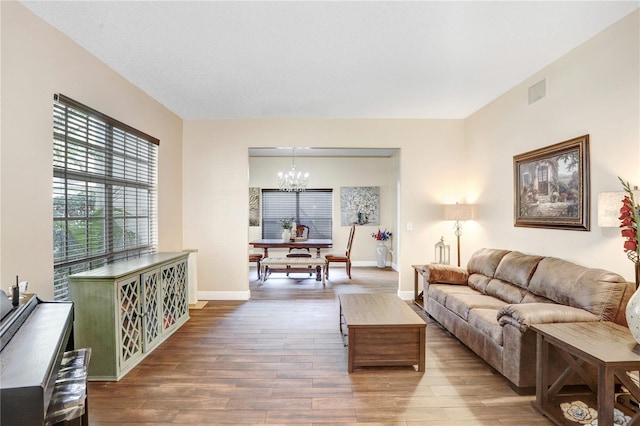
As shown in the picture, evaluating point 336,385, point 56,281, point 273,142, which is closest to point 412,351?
point 336,385

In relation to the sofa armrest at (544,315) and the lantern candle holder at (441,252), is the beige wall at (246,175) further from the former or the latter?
the sofa armrest at (544,315)

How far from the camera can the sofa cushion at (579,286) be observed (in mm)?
2332

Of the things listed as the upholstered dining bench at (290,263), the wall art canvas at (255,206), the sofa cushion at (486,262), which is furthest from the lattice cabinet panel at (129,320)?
the wall art canvas at (255,206)

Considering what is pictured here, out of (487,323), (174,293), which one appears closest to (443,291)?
(487,323)

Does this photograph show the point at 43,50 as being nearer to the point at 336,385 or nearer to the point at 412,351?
the point at 336,385

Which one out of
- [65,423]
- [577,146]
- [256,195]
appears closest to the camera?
[65,423]

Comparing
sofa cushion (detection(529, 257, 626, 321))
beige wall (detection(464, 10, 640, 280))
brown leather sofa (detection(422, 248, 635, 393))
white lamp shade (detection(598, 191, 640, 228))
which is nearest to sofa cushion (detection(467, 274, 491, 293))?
brown leather sofa (detection(422, 248, 635, 393))

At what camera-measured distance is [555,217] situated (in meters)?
3.16

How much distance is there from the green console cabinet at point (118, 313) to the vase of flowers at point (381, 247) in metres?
5.39

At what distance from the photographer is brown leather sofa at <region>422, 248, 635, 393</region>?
2354 mm

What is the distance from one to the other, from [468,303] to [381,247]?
A: 4626 mm

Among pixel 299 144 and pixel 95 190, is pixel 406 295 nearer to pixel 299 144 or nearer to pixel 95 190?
pixel 299 144

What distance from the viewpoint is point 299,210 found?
827 cm

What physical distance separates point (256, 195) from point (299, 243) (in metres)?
2.24
